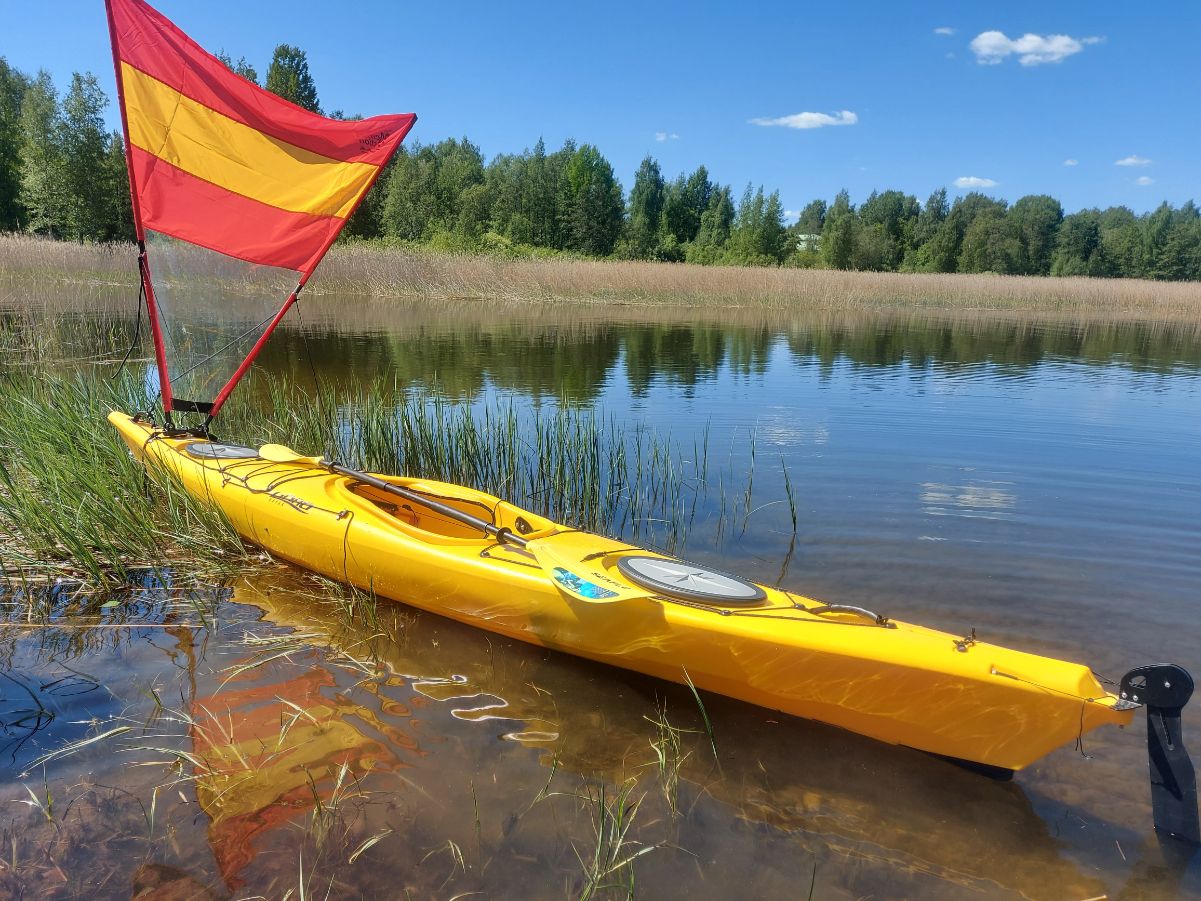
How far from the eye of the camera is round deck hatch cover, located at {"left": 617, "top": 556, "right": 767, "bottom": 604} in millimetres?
2867

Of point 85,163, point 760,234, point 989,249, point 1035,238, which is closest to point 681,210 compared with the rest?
point 760,234

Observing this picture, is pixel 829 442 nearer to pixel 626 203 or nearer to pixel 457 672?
pixel 457 672

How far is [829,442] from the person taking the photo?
7.57m

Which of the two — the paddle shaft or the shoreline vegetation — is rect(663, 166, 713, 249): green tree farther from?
the paddle shaft

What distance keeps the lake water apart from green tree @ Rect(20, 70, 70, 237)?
3104 cm

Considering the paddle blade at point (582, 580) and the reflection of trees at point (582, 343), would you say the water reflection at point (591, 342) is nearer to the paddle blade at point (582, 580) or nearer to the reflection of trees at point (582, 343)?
the reflection of trees at point (582, 343)

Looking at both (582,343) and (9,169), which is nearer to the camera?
(582,343)

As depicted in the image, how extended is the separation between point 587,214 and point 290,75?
1847cm

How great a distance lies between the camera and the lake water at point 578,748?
2.20 metres

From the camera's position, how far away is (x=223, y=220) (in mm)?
4340

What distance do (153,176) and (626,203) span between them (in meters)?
58.5

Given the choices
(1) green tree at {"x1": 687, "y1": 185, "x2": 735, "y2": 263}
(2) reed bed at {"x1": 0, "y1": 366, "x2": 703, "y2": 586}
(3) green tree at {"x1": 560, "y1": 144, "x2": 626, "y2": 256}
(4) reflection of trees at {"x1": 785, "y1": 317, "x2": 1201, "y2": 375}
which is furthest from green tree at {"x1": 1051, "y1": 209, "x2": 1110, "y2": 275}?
(2) reed bed at {"x1": 0, "y1": 366, "x2": 703, "y2": 586}

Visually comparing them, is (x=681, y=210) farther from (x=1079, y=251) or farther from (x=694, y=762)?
(x=694, y=762)

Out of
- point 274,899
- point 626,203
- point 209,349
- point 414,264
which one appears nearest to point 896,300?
point 414,264
